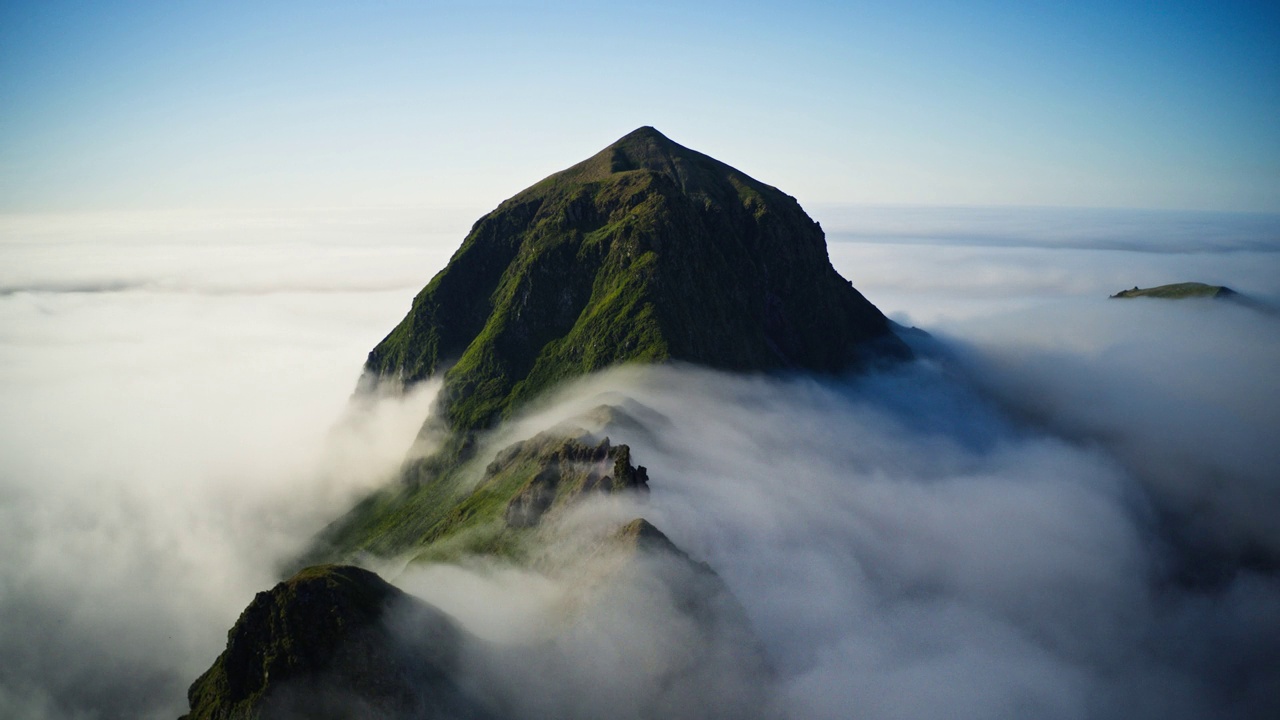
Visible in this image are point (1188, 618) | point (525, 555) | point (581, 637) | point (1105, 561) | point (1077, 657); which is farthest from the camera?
point (1105, 561)

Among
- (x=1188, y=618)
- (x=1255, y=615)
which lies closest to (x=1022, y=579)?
(x=1188, y=618)

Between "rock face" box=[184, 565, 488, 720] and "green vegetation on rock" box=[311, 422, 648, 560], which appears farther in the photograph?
"green vegetation on rock" box=[311, 422, 648, 560]

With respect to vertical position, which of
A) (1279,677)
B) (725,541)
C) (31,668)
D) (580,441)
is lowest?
(31,668)

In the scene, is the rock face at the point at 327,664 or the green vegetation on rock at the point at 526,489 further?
the green vegetation on rock at the point at 526,489

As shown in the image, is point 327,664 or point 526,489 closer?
point 327,664

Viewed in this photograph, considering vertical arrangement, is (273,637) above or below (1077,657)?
above

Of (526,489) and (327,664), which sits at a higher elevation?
(526,489)

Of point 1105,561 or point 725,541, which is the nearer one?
point 725,541

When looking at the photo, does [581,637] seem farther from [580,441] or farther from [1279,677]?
[1279,677]
